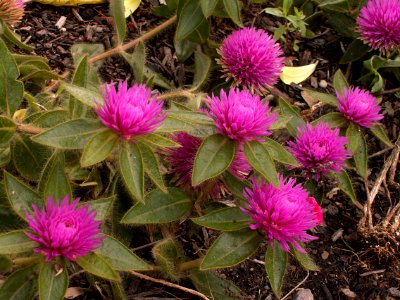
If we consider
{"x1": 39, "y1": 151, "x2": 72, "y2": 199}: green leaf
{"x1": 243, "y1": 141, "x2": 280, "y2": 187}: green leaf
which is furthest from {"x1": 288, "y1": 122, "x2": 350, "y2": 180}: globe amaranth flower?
{"x1": 39, "y1": 151, "x2": 72, "y2": 199}: green leaf

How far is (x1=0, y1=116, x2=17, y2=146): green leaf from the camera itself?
1871mm

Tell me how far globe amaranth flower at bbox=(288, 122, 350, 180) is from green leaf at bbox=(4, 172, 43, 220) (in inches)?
41.3

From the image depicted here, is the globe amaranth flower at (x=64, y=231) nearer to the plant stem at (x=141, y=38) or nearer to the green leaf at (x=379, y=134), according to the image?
the plant stem at (x=141, y=38)

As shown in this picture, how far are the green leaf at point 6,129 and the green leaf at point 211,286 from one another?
0.84 m

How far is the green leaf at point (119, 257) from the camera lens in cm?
167

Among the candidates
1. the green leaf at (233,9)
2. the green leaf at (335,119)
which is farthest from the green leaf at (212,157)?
the green leaf at (233,9)

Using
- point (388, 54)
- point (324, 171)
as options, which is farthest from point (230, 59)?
point (388, 54)

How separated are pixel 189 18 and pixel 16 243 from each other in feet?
5.05

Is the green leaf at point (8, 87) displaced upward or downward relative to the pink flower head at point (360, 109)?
upward

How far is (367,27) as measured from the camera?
9.81ft

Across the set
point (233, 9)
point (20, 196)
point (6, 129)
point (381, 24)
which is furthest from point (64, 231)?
point (381, 24)

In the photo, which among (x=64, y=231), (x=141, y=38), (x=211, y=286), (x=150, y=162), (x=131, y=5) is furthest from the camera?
(x=131, y=5)

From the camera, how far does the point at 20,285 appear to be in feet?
5.55

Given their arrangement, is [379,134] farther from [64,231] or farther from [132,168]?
[64,231]
